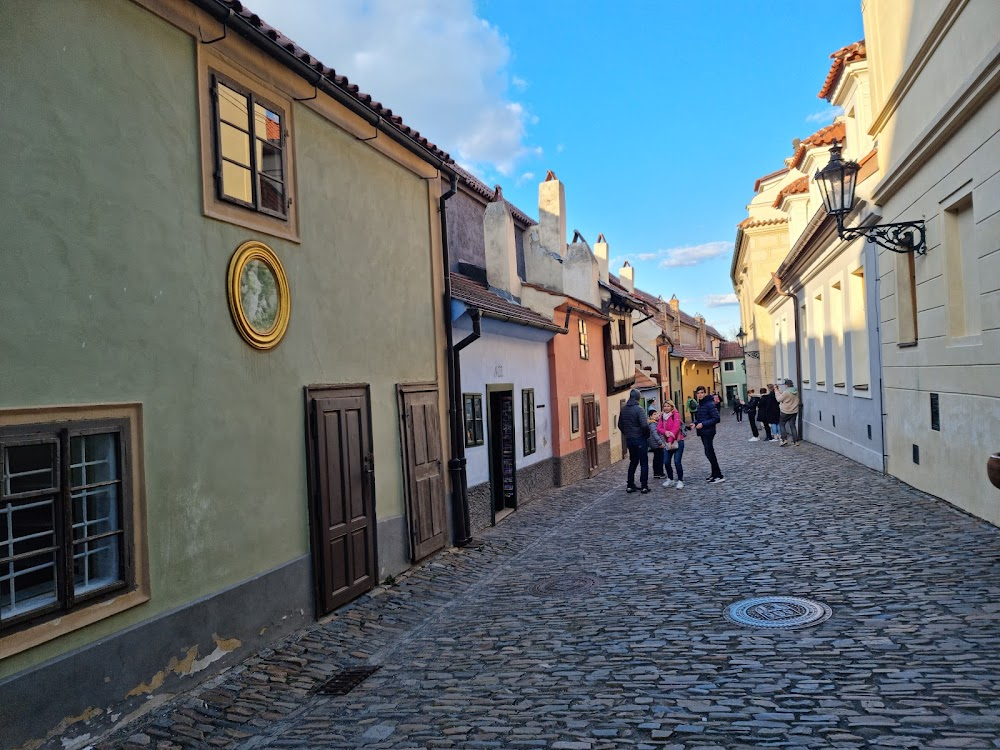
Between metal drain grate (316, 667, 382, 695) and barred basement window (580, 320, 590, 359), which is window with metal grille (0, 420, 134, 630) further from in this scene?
barred basement window (580, 320, 590, 359)

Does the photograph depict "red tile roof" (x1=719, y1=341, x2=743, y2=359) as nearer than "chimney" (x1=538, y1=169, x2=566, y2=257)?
No

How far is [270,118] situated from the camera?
707 cm

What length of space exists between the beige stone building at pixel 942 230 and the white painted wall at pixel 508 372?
6272 mm

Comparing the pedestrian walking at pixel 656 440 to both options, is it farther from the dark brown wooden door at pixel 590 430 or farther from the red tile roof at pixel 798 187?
the red tile roof at pixel 798 187

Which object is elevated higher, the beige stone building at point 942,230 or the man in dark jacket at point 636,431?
the beige stone building at point 942,230

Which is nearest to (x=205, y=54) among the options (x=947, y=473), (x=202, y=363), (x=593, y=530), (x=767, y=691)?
(x=202, y=363)

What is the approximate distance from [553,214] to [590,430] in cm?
550

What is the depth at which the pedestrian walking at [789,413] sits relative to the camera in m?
22.3

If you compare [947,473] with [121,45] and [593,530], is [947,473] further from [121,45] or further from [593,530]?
[121,45]

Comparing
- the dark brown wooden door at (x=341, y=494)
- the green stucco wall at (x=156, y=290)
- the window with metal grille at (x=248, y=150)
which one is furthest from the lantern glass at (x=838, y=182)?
the window with metal grille at (x=248, y=150)


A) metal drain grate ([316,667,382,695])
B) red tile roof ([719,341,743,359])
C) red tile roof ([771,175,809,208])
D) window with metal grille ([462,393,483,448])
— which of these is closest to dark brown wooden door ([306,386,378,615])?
metal drain grate ([316,667,382,695])

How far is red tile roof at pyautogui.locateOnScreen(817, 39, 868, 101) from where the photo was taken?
14.6 meters

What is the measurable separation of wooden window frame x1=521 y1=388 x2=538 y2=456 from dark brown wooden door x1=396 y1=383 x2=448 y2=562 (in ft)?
13.1

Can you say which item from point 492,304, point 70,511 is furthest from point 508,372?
point 70,511
